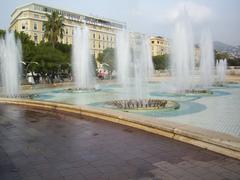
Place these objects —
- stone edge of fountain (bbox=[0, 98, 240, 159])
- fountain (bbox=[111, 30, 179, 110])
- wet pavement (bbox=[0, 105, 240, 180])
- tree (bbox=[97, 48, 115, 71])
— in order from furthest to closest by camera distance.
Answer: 1. tree (bbox=[97, 48, 115, 71])
2. fountain (bbox=[111, 30, 179, 110])
3. stone edge of fountain (bbox=[0, 98, 240, 159])
4. wet pavement (bbox=[0, 105, 240, 180])

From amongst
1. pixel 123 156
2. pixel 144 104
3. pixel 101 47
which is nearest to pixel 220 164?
pixel 123 156

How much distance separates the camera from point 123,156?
4922 mm

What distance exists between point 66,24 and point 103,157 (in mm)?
85031

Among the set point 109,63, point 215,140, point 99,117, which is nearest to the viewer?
point 215,140

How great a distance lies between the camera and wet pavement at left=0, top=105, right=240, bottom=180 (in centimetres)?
414

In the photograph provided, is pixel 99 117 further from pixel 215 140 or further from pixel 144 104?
pixel 215 140

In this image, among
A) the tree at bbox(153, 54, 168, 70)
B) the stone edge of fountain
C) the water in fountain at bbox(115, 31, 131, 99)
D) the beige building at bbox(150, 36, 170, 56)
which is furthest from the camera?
the beige building at bbox(150, 36, 170, 56)

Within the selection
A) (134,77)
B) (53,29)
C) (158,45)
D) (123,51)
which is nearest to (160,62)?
(53,29)

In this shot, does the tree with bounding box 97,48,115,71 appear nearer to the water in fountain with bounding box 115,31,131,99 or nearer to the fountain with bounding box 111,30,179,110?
the fountain with bounding box 111,30,179,110

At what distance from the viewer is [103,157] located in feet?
16.0

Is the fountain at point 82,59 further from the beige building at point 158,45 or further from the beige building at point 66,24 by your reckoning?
the beige building at point 158,45

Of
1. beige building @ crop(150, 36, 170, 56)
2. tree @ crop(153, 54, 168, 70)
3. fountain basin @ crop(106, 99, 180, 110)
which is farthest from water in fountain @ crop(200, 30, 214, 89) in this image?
beige building @ crop(150, 36, 170, 56)

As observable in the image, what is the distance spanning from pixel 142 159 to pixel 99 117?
395 cm

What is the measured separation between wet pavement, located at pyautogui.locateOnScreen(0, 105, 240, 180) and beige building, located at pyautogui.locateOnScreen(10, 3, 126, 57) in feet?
174
